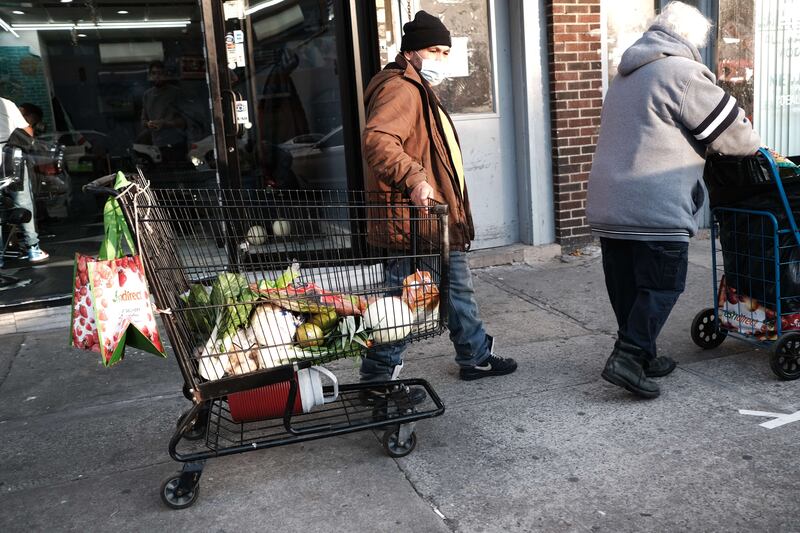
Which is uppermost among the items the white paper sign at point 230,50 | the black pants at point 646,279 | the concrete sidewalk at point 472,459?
the white paper sign at point 230,50

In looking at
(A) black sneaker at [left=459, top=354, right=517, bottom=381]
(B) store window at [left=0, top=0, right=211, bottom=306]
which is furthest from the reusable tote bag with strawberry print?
(B) store window at [left=0, top=0, right=211, bottom=306]

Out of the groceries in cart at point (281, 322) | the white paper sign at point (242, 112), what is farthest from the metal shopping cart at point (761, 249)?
the white paper sign at point (242, 112)

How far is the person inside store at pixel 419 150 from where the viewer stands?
370 cm

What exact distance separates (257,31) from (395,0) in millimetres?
1204

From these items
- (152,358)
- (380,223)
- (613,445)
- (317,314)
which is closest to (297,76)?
(152,358)

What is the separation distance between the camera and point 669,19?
3807 millimetres

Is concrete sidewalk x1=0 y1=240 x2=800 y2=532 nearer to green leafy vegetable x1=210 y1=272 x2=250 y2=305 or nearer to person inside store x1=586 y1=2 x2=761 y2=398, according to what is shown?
person inside store x1=586 y1=2 x2=761 y2=398

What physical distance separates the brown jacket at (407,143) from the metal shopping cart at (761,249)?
1.41 meters

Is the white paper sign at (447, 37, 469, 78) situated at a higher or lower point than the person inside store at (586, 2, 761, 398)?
higher

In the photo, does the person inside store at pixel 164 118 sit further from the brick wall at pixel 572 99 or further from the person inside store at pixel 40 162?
the brick wall at pixel 572 99

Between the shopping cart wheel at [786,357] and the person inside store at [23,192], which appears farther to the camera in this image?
the person inside store at [23,192]

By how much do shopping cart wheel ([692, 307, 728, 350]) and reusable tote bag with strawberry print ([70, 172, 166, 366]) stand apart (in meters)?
3.21

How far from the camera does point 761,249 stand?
159 inches

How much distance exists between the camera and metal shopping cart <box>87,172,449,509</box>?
3088 millimetres
